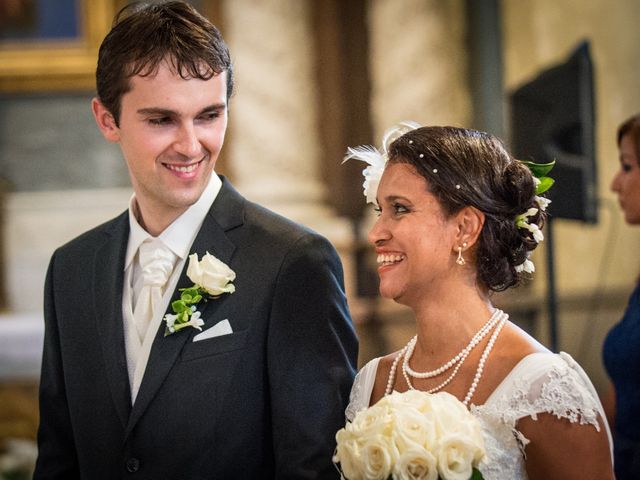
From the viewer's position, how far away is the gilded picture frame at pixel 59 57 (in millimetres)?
6723

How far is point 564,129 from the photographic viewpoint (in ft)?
15.4

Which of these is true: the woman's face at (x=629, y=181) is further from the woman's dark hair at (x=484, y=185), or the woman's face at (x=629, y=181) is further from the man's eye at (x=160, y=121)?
the man's eye at (x=160, y=121)

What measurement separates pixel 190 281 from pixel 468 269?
644 mm

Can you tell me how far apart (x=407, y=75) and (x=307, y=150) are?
902 mm

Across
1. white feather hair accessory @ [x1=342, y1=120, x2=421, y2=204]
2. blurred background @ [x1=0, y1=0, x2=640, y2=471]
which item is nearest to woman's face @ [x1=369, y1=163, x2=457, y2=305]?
white feather hair accessory @ [x1=342, y1=120, x2=421, y2=204]

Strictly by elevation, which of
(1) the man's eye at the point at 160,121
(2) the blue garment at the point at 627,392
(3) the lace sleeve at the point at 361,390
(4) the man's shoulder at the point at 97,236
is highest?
(1) the man's eye at the point at 160,121

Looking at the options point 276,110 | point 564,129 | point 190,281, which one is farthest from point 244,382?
point 276,110

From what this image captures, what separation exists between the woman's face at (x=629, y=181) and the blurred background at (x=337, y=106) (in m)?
3.29

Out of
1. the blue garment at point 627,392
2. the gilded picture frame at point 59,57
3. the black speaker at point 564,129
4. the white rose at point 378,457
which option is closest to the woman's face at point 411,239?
the white rose at point 378,457

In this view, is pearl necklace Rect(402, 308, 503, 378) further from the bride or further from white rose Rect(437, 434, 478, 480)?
white rose Rect(437, 434, 478, 480)

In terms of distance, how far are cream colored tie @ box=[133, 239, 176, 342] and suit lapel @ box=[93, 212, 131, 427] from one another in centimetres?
5

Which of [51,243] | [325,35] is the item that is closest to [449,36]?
[325,35]

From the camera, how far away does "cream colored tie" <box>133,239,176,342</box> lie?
7.48 ft

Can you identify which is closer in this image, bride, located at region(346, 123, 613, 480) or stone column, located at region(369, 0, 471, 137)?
bride, located at region(346, 123, 613, 480)
